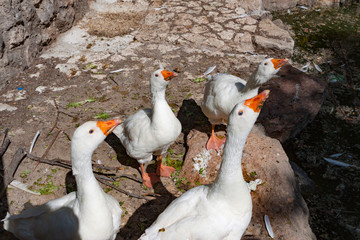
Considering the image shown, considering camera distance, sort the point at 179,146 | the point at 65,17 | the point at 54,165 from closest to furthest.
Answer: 1. the point at 54,165
2. the point at 179,146
3. the point at 65,17

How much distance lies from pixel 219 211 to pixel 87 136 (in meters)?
1.43

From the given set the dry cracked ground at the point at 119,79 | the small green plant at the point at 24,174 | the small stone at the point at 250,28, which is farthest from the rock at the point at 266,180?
the small stone at the point at 250,28

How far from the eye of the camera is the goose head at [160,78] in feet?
12.4

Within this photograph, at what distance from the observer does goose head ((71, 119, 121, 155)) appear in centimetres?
271

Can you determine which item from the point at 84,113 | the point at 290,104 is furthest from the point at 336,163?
the point at 84,113

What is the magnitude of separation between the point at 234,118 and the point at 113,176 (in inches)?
93.9

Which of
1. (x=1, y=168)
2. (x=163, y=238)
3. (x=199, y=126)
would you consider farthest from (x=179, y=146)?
(x=1, y=168)

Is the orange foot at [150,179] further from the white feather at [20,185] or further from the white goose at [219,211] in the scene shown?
the white feather at [20,185]

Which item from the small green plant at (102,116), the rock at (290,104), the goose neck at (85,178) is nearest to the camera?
the goose neck at (85,178)

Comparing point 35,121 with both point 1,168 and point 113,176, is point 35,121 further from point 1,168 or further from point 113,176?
point 113,176

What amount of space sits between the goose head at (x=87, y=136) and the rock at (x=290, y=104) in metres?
3.12

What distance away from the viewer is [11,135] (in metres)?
4.82

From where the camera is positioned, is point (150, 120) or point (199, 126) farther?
point (199, 126)

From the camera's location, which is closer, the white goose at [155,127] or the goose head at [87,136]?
the goose head at [87,136]
